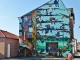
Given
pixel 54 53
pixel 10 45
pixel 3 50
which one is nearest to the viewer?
pixel 3 50

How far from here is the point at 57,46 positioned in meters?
33.7

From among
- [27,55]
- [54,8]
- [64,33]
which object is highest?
[54,8]

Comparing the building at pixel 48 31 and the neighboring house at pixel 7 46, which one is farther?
the building at pixel 48 31

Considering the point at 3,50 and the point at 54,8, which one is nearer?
the point at 3,50

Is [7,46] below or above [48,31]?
below

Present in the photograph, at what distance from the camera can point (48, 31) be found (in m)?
33.8

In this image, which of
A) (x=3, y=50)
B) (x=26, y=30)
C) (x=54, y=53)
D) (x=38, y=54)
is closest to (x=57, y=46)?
(x=54, y=53)

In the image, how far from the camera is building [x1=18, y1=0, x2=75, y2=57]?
110 feet

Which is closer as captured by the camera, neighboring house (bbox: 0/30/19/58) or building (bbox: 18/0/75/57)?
neighboring house (bbox: 0/30/19/58)

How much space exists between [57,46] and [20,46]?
6826 mm

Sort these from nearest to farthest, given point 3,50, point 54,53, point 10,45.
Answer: point 3,50
point 10,45
point 54,53

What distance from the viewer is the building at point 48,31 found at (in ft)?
110

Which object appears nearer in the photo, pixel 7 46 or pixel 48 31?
pixel 7 46

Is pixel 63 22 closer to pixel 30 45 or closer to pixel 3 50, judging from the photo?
pixel 30 45
